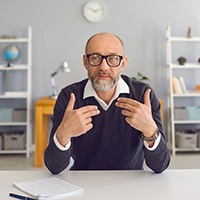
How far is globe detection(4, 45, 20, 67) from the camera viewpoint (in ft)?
14.8

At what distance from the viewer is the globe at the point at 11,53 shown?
14.8 ft

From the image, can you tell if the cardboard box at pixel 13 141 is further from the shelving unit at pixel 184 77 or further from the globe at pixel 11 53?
the shelving unit at pixel 184 77

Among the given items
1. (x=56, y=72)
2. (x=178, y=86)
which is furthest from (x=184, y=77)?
(x=56, y=72)

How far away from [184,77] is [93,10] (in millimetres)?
1406

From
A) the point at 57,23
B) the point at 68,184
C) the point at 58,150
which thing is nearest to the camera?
the point at 68,184

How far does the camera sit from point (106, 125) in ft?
5.74

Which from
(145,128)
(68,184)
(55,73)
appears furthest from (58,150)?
(55,73)

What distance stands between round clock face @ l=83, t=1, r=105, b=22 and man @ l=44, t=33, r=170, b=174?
2895 mm

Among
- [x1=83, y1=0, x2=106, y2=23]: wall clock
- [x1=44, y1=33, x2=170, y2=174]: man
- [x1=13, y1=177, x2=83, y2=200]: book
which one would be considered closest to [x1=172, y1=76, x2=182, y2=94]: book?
[x1=83, y1=0, x2=106, y2=23]: wall clock

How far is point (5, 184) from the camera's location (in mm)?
1382

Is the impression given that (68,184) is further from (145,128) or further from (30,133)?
(30,133)

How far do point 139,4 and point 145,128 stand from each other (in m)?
3.50

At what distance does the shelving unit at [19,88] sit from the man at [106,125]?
107 inches

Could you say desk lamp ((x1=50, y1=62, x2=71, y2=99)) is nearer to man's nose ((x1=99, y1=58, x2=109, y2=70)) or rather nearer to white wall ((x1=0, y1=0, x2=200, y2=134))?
white wall ((x1=0, y1=0, x2=200, y2=134))
